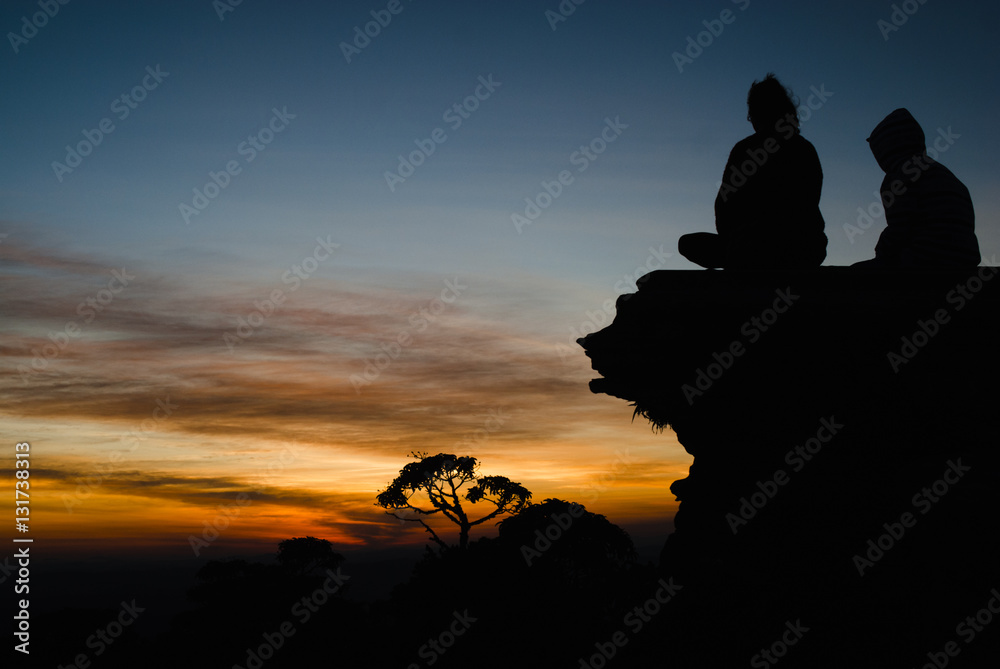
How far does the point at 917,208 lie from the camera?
5039 mm

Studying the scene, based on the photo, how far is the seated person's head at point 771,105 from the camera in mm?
5562

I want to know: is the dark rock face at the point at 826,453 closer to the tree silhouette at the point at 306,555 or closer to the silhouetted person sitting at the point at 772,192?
the silhouetted person sitting at the point at 772,192

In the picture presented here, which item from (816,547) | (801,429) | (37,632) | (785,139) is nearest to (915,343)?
(801,429)

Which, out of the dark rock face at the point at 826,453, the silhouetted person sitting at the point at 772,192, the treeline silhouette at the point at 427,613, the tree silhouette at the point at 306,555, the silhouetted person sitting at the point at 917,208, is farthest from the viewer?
the tree silhouette at the point at 306,555

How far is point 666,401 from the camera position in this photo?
5.07 meters

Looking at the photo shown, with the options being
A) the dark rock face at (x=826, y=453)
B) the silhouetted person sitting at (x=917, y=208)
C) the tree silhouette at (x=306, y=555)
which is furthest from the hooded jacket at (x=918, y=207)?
the tree silhouette at (x=306, y=555)

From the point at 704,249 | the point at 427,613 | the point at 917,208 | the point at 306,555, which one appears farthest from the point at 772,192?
the point at 306,555

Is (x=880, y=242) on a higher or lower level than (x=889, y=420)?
higher

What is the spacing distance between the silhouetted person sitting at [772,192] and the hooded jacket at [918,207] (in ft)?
1.68

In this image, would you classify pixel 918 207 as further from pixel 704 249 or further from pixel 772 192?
pixel 704 249

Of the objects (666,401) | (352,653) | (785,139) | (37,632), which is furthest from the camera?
(37,632)

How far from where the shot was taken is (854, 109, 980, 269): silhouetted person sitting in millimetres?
4898

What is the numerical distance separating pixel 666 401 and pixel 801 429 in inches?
Answer: 38.9

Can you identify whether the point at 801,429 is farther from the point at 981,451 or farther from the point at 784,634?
the point at 784,634
